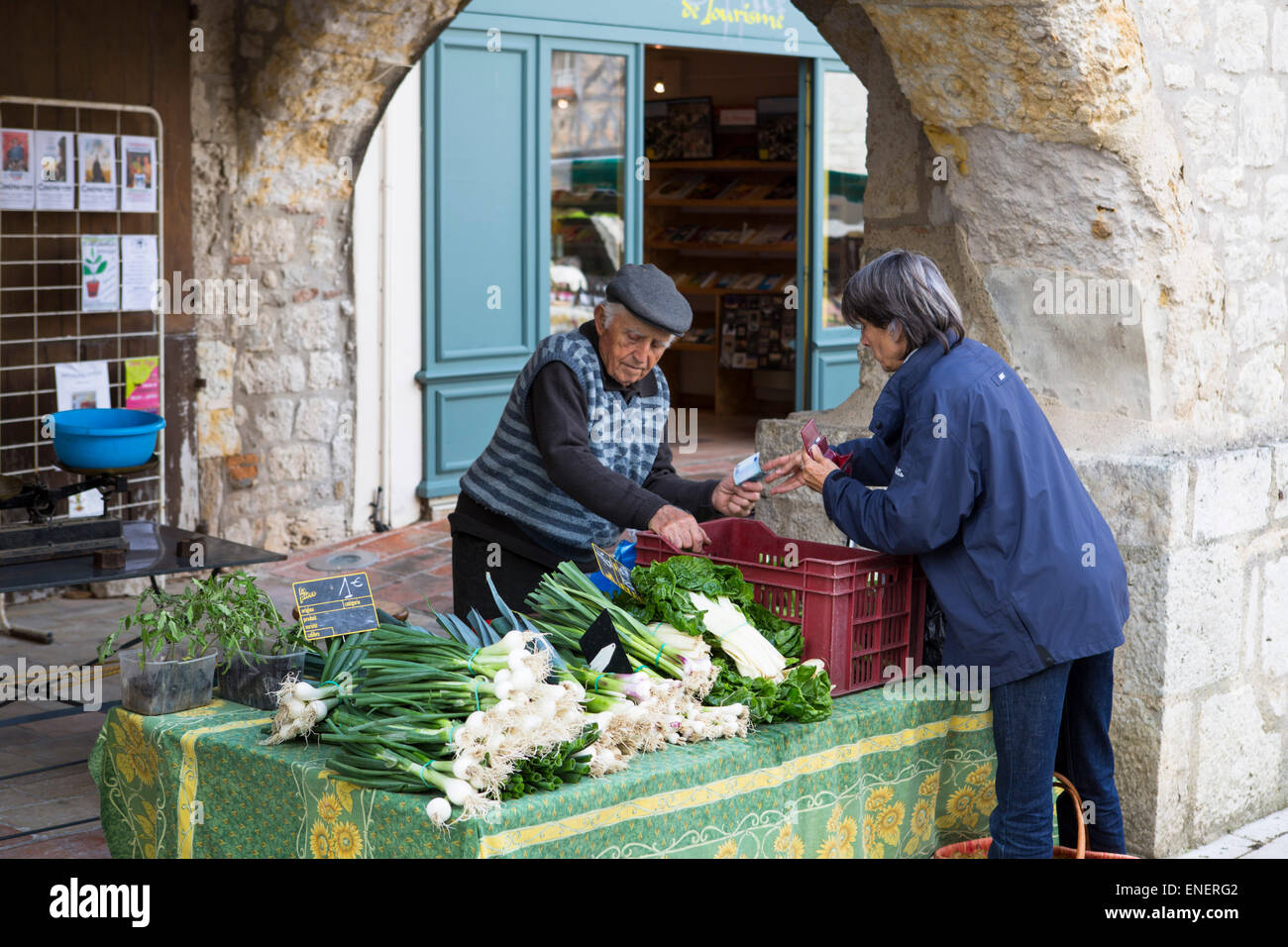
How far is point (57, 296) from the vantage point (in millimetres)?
6477

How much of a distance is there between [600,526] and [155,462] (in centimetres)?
343

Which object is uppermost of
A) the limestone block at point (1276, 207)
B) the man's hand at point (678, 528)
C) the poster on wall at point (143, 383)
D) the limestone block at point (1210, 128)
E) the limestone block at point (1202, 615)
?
the limestone block at point (1210, 128)

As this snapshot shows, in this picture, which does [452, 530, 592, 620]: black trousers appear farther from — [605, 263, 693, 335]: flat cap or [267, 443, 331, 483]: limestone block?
[267, 443, 331, 483]: limestone block

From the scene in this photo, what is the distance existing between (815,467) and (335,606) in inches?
46.2

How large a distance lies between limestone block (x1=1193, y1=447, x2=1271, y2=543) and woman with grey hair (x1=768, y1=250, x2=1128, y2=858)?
88 cm

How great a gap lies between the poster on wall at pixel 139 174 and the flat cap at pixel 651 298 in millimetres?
3636

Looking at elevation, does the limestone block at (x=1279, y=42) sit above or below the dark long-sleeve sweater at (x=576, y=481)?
above

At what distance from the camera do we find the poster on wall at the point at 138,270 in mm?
6699

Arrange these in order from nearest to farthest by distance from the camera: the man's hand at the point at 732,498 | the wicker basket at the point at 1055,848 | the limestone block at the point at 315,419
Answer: the wicker basket at the point at 1055,848 → the man's hand at the point at 732,498 → the limestone block at the point at 315,419

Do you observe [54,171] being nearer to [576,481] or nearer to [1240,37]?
[576,481]

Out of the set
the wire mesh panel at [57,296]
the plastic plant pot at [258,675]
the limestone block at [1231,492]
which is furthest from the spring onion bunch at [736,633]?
the wire mesh panel at [57,296]

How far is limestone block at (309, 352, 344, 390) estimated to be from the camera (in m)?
7.54

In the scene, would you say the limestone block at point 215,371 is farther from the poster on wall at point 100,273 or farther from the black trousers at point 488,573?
the black trousers at point 488,573
